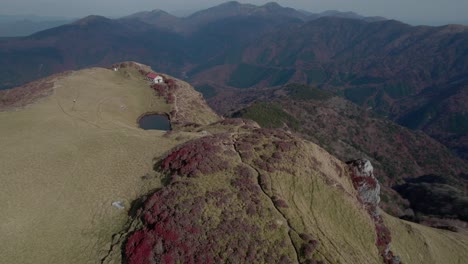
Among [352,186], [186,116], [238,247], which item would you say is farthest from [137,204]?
[186,116]

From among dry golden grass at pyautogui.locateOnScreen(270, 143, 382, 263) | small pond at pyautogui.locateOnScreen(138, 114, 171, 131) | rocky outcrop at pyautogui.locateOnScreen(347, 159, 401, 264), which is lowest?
small pond at pyautogui.locateOnScreen(138, 114, 171, 131)

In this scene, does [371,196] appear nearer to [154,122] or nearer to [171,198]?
[171,198]

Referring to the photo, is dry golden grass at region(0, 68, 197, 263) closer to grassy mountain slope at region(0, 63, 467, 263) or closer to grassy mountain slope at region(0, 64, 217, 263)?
grassy mountain slope at region(0, 64, 217, 263)

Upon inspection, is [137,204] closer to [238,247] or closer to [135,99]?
[238,247]

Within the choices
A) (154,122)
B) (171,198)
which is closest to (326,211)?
(171,198)

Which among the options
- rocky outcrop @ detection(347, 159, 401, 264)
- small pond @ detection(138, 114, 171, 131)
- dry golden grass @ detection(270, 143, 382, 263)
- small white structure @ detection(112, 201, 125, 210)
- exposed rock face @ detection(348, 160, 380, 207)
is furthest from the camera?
small pond @ detection(138, 114, 171, 131)

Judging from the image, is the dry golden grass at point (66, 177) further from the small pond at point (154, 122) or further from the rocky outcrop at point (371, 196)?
the rocky outcrop at point (371, 196)

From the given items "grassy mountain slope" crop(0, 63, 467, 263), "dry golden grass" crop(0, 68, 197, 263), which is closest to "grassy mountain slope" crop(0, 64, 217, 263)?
"dry golden grass" crop(0, 68, 197, 263)
